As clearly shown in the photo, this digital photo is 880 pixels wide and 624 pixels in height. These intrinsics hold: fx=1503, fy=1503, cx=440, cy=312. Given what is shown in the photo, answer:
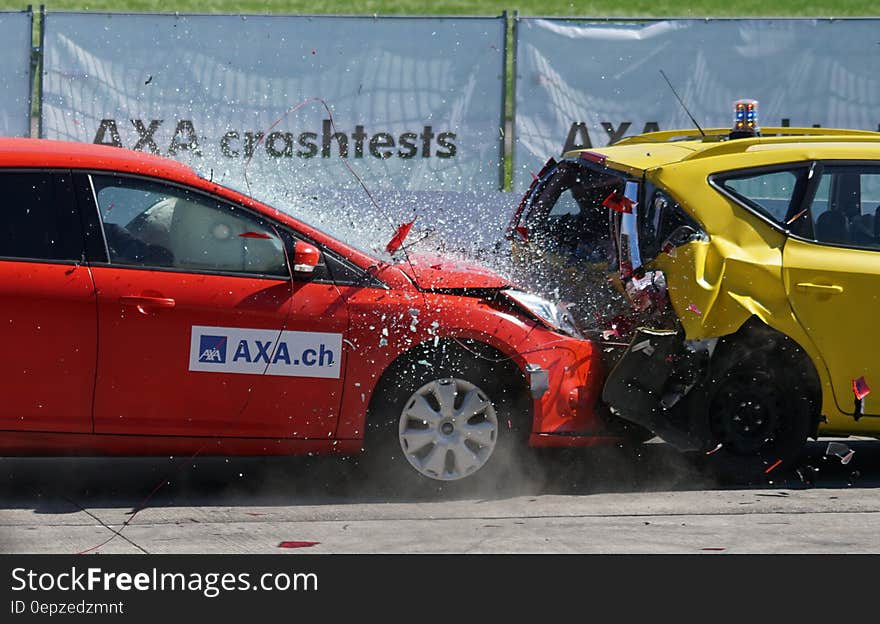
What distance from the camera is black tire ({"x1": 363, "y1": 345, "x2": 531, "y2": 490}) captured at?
23.7ft

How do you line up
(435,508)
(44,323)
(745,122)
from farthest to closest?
1. (745,122)
2. (435,508)
3. (44,323)

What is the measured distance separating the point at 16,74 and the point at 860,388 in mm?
9061

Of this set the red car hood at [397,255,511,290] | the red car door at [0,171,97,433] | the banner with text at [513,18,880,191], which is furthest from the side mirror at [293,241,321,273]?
the banner with text at [513,18,880,191]

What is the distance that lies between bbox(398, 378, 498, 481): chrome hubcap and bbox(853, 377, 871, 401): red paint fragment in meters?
1.86

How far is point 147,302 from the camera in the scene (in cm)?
696

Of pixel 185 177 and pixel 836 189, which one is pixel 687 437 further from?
pixel 185 177

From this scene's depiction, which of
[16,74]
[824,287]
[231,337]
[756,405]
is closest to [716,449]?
[756,405]

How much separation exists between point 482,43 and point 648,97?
1.61 metres

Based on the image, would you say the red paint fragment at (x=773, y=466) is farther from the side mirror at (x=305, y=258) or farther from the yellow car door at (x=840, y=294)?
the side mirror at (x=305, y=258)

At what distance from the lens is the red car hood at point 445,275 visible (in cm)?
737

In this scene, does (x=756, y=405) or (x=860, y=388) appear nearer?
(x=860, y=388)

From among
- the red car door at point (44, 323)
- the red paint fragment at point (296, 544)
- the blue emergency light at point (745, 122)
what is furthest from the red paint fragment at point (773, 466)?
the red car door at point (44, 323)

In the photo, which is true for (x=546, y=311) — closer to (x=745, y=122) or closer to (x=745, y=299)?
(x=745, y=299)
